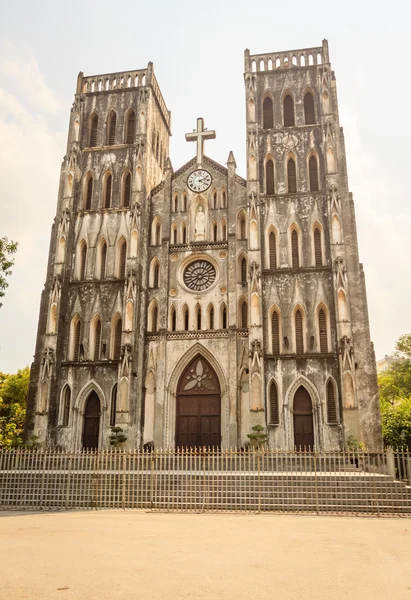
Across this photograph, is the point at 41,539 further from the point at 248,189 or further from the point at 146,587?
the point at 248,189

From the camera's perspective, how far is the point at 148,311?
89.5 feet

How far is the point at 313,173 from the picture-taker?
92.6 feet

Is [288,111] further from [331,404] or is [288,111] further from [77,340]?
[77,340]

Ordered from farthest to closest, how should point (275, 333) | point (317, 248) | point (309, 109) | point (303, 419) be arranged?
1. point (309, 109)
2. point (317, 248)
3. point (275, 333)
4. point (303, 419)

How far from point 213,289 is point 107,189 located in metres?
8.49

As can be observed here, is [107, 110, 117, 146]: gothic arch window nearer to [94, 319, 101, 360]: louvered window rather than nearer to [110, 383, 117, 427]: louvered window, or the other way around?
[94, 319, 101, 360]: louvered window

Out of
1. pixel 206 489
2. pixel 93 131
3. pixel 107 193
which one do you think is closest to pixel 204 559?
pixel 206 489

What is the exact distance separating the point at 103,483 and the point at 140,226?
14.5m

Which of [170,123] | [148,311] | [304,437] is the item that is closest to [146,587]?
[304,437]

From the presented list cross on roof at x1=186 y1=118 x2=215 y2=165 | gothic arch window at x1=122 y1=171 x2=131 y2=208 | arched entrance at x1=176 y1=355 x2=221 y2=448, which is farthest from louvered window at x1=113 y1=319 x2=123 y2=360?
cross on roof at x1=186 y1=118 x2=215 y2=165

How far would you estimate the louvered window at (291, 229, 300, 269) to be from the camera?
26531 mm

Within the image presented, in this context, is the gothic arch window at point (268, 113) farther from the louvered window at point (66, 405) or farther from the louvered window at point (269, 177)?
the louvered window at point (66, 405)

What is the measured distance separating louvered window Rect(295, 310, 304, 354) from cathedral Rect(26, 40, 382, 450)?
5cm

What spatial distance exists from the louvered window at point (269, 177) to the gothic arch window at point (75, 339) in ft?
38.1
